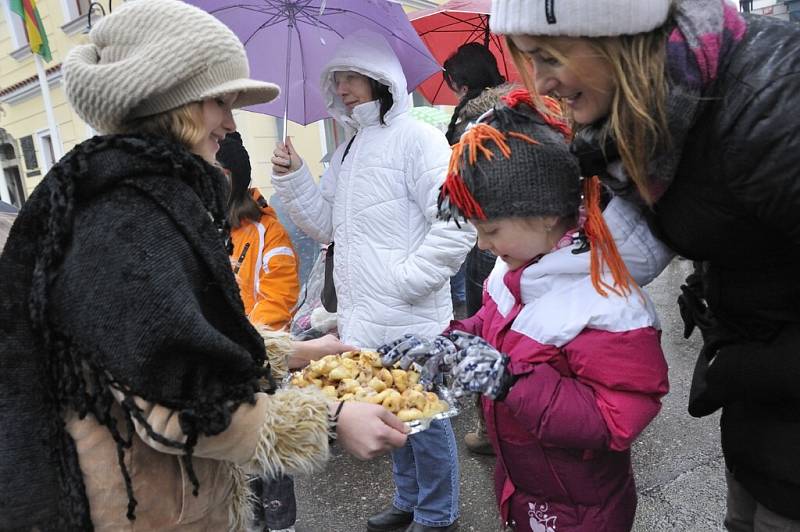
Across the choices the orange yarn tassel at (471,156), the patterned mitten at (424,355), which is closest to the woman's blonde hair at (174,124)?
the orange yarn tassel at (471,156)

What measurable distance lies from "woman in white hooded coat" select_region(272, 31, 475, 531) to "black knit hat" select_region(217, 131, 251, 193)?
44cm

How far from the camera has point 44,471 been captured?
1161 mm

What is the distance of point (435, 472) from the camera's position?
8.21 feet

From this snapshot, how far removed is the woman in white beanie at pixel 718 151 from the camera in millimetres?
1060

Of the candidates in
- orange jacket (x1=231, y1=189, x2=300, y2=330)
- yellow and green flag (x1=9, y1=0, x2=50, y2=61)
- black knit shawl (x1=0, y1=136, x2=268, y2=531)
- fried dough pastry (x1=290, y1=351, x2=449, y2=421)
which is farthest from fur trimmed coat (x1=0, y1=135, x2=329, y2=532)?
yellow and green flag (x1=9, y1=0, x2=50, y2=61)

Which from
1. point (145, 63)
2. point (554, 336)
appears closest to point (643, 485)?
point (554, 336)

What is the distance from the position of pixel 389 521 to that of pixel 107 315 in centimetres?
205

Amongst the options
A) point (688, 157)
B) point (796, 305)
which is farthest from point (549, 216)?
point (796, 305)

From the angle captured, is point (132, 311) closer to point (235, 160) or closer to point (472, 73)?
point (235, 160)

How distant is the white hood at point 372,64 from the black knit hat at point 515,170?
104cm

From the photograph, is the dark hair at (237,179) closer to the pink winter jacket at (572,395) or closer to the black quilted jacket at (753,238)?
the pink winter jacket at (572,395)

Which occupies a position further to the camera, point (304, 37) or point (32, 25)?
point (32, 25)

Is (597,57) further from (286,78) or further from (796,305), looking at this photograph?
(286,78)

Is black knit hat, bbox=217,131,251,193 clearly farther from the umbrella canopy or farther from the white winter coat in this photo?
the white winter coat
